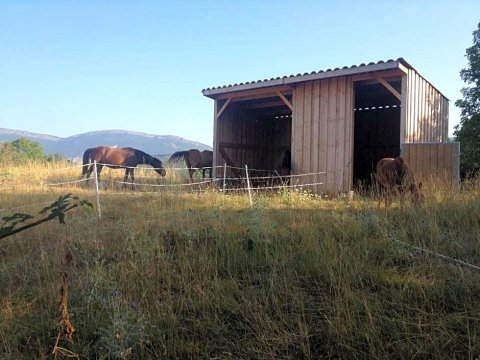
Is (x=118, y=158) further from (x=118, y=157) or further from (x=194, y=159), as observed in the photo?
(x=194, y=159)

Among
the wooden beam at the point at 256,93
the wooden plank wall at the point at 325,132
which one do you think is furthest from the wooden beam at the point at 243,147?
the wooden plank wall at the point at 325,132

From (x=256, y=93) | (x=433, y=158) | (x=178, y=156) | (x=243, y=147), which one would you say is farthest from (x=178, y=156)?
(x=433, y=158)

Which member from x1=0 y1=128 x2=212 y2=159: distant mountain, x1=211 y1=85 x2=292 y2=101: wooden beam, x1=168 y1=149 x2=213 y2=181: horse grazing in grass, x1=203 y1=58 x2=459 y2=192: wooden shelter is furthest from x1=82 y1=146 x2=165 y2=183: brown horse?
x1=0 y1=128 x2=212 y2=159: distant mountain

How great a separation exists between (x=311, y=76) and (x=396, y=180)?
4.95m

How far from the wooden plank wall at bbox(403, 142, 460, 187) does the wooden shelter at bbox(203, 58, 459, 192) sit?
0.08 feet

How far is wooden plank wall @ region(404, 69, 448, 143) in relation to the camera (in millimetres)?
10086

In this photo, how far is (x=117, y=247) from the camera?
4215mm

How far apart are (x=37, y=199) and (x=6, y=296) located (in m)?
5.32

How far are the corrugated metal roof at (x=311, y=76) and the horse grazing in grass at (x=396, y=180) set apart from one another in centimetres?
302

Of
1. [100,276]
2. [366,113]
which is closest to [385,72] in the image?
[366,113]

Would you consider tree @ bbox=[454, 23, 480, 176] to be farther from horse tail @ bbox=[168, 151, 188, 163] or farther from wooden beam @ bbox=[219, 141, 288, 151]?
horse tail @ bbox=[168, 151, 188, 163]

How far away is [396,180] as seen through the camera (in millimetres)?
7301

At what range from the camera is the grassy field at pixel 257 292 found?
2254 millimetres

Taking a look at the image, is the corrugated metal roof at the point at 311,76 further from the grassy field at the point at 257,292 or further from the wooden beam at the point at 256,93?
the grassy field at the point at 257,292
